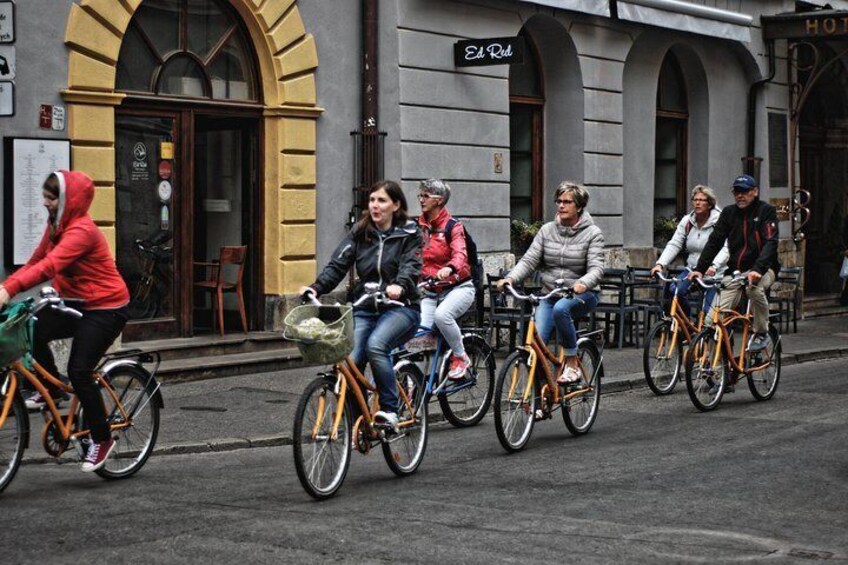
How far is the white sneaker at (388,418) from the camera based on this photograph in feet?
28.0

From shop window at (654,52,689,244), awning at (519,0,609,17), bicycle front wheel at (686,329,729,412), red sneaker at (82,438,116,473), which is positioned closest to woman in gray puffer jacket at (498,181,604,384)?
bicycle front wheel at (686,329,729,412)

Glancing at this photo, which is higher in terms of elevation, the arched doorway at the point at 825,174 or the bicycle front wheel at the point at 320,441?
the arched doorway at the point at 825,174

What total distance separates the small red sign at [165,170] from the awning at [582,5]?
532 centimetres

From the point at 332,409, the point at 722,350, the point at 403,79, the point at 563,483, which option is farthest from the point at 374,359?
the point at 403,79

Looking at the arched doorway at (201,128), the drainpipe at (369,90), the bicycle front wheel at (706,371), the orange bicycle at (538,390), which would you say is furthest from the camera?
the drainpipe at (369,90)

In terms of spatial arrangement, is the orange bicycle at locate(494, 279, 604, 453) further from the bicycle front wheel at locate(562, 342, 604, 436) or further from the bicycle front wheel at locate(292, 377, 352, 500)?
the bicycle front wheel at locate(292, 377, 352, 500)

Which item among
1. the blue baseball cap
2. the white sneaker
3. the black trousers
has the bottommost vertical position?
the white sneaker

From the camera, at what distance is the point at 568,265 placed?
422 inches

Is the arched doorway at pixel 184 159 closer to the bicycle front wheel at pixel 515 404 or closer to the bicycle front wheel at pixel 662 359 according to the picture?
the bicycle front wheel at pixel 662 359

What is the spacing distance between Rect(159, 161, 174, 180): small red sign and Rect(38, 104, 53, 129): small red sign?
5.04 feet

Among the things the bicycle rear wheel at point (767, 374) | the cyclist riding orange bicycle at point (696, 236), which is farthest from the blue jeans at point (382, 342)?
the cyclist riding orange bicycle at point (696, 236)

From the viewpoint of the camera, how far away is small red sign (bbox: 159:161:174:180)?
14508mm

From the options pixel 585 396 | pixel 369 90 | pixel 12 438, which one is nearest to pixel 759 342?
pixel 585 396

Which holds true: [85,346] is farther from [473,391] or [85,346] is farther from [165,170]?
[165,170]
